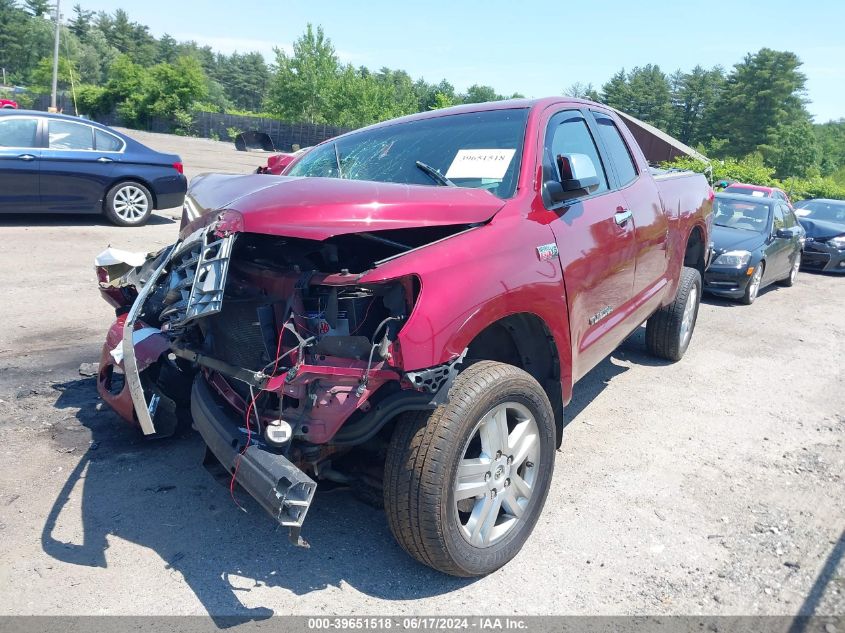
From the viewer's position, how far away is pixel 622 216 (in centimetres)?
402

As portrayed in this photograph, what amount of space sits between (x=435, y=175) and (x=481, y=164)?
251 mm

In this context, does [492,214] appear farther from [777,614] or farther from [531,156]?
[777,614]

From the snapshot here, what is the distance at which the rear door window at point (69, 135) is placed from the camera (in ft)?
31.5

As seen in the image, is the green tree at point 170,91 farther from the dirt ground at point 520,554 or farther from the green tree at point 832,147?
the green tree at point 832,147

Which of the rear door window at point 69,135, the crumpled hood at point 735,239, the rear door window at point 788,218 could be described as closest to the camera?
the crumpled hood at point 735,239

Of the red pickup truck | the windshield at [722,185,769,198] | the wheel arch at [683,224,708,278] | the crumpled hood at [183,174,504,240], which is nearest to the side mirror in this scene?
the red pickup truck

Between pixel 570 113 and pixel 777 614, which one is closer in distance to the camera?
pixel 777 614

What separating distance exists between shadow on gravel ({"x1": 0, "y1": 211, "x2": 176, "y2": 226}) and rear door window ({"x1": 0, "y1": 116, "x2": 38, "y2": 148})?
4.23ft

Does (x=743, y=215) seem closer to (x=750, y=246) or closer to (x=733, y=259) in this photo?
(x=750, y=246)

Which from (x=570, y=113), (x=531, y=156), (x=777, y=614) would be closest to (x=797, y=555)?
(x=777, y=614)

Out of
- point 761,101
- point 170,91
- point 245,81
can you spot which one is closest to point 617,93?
point 761,101

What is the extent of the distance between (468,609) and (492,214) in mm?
1704

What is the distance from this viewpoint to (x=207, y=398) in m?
2.97

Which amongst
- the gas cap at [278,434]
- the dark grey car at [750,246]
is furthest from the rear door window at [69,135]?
the dark grey car at [750,246]
